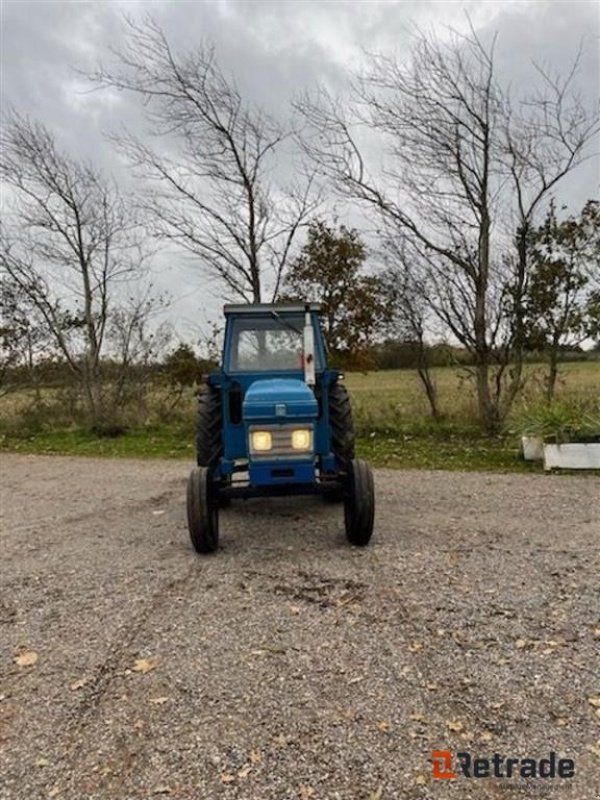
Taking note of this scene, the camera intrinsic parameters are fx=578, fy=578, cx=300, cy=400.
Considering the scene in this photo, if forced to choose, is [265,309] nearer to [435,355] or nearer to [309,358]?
[309,358]

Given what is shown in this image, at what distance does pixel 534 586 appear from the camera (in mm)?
3645

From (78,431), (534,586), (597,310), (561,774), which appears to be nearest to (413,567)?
(534,586)

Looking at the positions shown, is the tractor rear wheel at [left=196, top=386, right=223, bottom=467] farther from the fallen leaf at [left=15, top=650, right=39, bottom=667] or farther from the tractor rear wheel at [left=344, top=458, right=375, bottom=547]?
the fallen leaf at [left=15, top=650, right=39, bottom=667]

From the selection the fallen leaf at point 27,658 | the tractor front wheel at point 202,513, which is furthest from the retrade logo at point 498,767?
the tractor front wheel at point 202,513

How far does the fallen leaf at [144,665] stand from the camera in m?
2.78

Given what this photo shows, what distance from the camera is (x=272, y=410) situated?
4.24 meters

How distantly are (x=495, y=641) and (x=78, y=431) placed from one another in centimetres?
1097

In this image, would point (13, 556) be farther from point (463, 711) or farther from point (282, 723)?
point (463, 711)

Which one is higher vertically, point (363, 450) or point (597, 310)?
point (597, 310)

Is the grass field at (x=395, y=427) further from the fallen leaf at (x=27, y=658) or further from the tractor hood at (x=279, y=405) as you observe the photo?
the fallen leaf at (x=27, y=658)

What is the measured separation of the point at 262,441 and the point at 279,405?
0.97 feet

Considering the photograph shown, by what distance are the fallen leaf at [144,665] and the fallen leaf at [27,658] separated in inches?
21.5

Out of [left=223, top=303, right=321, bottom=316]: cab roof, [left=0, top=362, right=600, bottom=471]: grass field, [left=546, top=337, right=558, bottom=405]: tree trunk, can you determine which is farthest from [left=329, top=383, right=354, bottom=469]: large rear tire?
[left=546, top=337, right=558, bottom=405]: tree trunk

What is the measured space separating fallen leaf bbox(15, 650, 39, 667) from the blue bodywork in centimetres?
177
